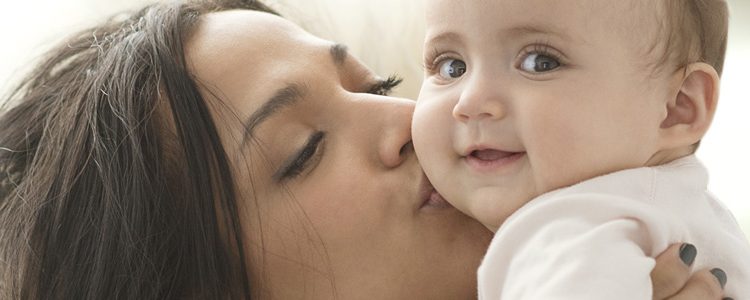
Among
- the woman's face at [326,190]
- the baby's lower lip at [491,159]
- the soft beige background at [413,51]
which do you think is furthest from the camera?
the soft beige background at [413,51]

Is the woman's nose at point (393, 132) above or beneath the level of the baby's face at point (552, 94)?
beneath

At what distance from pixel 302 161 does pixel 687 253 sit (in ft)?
1.39

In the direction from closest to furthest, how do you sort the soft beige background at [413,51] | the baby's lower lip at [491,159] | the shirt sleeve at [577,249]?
the shirt sleeve at [577,249] → the baby's lower lip at [491,159] → the soft beige background at [413,51]

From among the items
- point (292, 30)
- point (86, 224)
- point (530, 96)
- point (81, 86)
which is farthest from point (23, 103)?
point (530, 96)

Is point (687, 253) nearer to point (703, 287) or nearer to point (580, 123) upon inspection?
point (703, 287)

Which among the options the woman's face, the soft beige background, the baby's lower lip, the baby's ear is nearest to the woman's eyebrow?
the woman's face

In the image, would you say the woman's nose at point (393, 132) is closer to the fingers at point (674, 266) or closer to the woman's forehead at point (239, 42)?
the woman's forehead at point (239, 42)

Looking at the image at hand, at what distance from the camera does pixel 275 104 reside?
1021 millimetres

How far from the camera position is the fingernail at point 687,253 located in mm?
787

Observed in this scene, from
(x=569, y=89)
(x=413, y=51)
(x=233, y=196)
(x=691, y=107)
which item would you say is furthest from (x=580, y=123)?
(x=413, y=51)

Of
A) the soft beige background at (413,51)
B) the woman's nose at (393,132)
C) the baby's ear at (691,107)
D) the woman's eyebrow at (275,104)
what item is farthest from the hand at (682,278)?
the soft beige background at (413,51)

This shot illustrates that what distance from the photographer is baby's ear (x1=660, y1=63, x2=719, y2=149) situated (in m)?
0.82

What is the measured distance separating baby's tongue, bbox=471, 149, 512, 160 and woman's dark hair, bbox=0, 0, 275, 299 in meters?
0.31

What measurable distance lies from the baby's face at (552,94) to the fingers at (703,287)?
0.39 ft
